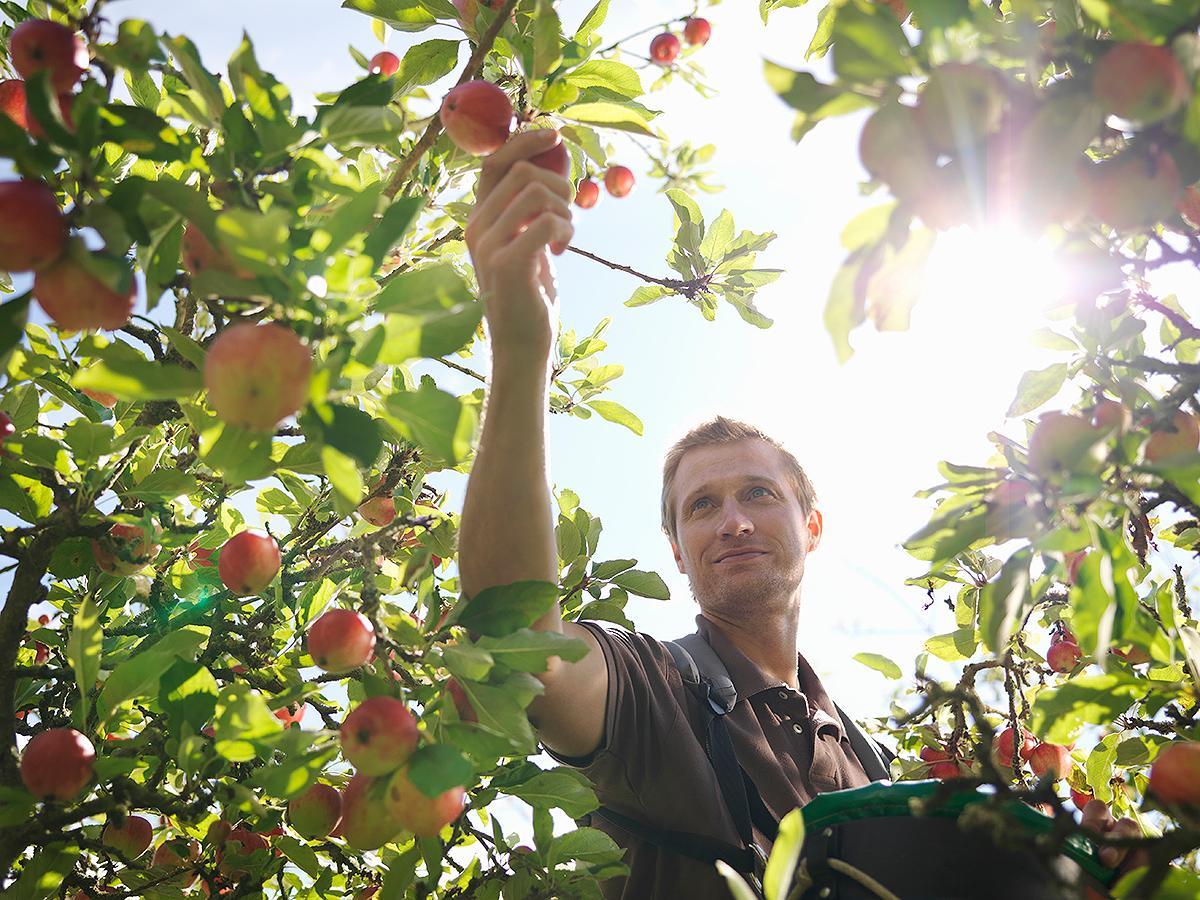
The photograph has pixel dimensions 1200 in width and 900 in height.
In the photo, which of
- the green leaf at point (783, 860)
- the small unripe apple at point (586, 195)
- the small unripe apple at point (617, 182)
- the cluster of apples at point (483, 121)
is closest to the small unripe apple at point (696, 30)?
the small unripe apple at point (617, 182)

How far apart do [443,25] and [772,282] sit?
4.54ft

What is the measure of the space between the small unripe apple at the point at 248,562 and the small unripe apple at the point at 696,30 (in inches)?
104

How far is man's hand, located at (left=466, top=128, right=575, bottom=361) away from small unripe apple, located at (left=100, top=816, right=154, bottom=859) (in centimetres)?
174

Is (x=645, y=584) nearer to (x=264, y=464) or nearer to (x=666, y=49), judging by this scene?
(x=264, y=464)

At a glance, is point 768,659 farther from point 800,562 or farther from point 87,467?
point 87,467

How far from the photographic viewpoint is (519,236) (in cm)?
144

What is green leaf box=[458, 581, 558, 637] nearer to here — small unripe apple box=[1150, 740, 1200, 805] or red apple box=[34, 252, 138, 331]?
red apple box=[34, 252, 138, 331]

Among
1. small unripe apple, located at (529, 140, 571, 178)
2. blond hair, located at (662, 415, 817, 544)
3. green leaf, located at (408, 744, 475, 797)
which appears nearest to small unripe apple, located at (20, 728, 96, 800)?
green leaf, located at (408, 744, 475, 797)

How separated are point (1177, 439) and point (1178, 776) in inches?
20.4

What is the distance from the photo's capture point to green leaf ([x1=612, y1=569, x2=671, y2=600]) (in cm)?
233

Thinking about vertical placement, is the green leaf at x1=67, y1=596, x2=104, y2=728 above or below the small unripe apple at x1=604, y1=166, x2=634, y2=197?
below

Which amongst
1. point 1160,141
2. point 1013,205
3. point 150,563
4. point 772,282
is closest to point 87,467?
point 150,563

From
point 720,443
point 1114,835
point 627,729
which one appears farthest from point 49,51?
point 720,443

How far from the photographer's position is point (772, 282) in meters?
2.90
